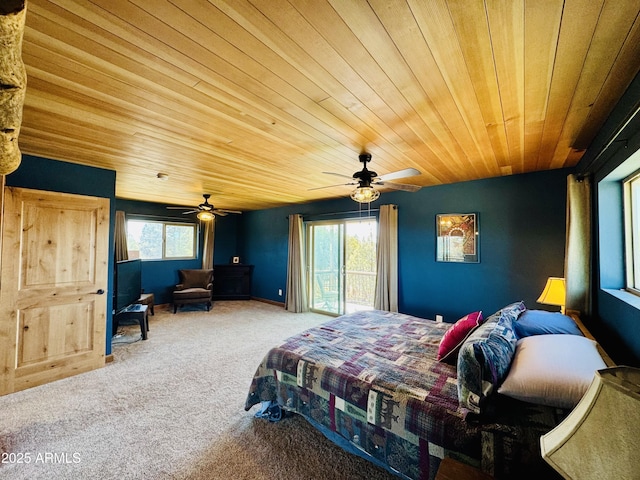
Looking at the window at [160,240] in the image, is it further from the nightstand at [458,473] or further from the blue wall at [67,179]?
the nightstand at [458,473]

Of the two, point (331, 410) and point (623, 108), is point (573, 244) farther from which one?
point (331, 410)

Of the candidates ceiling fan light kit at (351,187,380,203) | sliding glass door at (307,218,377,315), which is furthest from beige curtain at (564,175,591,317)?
sliding glass door at (307,218,377,315)

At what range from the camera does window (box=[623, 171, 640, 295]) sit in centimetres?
191

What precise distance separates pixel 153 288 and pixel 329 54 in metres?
6.51

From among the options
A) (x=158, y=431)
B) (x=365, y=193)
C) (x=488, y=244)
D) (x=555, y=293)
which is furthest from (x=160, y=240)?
(x=555, y=293)

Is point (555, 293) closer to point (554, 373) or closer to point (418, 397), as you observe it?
point (554, 373)

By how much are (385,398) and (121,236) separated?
599 cm

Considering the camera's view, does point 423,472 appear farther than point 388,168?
No

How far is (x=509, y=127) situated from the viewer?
7.16 feet

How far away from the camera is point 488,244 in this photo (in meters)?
3.76

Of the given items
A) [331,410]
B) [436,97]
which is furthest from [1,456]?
[436,97]

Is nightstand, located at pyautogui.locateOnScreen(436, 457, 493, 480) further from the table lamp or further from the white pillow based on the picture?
the table lamp

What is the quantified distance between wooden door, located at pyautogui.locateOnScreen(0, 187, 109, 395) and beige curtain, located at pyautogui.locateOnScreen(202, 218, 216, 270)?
375cm

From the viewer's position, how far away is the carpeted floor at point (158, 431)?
1752 mm
